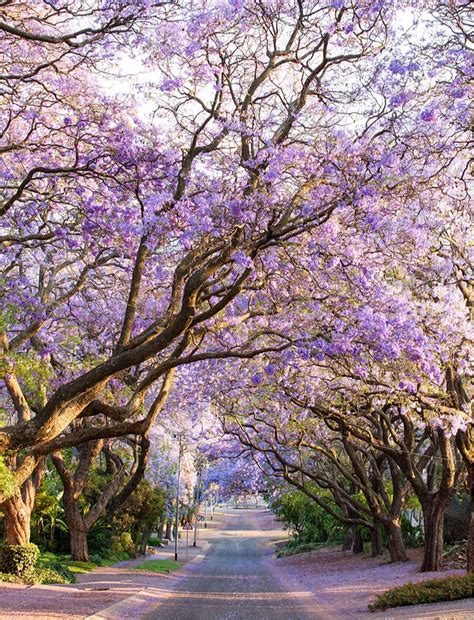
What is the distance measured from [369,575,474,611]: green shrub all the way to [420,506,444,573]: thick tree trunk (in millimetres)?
Answer: 6436

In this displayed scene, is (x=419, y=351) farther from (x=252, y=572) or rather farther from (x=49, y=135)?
(x=252, y=572)

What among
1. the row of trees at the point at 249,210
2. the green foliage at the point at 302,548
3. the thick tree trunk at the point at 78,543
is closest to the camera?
the row of trees at the point at 249,210

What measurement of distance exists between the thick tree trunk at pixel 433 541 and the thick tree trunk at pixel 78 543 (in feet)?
35.6

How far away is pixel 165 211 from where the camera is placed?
11.5m

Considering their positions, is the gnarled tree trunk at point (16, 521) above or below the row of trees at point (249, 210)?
below

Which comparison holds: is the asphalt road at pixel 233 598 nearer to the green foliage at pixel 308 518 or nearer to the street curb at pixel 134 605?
the street curb at pixel 134 605

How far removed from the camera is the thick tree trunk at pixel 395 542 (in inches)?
923

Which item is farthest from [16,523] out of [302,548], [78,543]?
[302,548]

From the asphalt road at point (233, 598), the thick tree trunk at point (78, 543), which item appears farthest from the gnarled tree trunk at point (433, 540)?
the thick tree trunk at point (78, 543)

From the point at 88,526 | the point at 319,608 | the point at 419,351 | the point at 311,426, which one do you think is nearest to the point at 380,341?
the point at 419,351

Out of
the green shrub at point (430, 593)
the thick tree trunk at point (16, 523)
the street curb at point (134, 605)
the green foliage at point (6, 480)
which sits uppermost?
the green foliage at point (6, 480)

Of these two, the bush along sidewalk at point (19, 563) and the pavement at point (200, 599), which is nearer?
the pavement at point (200, 599)

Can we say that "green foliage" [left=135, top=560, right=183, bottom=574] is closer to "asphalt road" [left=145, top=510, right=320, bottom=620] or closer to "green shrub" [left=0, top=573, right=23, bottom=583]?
"asphalt road" [left=145, top=510, right=320, bottom=620]

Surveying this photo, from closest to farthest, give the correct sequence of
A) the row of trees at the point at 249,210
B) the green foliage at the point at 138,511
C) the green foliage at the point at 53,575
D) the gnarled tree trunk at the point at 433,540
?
the row of trees at the point at 249,210 → the green foliage at the point at 53,575 → the gnarled tree trunk at the point at 433,540 → the green foliage at the point at 138,511
